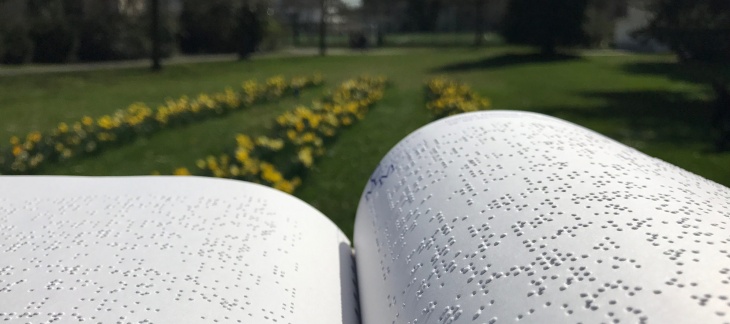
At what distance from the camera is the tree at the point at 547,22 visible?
55.1ft

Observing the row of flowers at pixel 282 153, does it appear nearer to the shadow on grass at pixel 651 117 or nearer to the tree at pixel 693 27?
the tree at pixel 693 27

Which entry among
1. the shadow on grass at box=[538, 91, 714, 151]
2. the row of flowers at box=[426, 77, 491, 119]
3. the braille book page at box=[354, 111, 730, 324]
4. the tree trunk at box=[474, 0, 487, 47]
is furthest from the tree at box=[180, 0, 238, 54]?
the braille book page at box=[354, 111, 730, 324]

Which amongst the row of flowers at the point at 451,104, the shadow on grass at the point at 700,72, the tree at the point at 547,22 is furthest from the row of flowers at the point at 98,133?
the tree at the point at 547,22

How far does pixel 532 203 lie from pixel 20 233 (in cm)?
90

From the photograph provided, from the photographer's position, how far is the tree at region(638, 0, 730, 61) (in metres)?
2.47

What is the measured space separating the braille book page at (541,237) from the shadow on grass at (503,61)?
41.1 feet

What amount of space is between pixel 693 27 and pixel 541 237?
8.08 feet

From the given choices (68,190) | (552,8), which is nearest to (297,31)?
(552,8)

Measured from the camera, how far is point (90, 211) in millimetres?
1238

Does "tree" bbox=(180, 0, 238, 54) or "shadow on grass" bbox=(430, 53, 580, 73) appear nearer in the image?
"shadow on grass" bbox=(430, 53, 580, 73)

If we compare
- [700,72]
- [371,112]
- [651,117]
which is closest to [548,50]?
[371,112]

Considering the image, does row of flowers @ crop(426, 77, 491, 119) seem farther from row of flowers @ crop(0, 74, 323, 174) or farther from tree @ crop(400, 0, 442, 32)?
tree @ crop(400, 0, 442, 32)

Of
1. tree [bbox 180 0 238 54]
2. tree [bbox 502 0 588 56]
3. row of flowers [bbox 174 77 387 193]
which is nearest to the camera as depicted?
row of flowers [bbox 174 77 387 193]

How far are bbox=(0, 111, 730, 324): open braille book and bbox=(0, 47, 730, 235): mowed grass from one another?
50.1 inches
